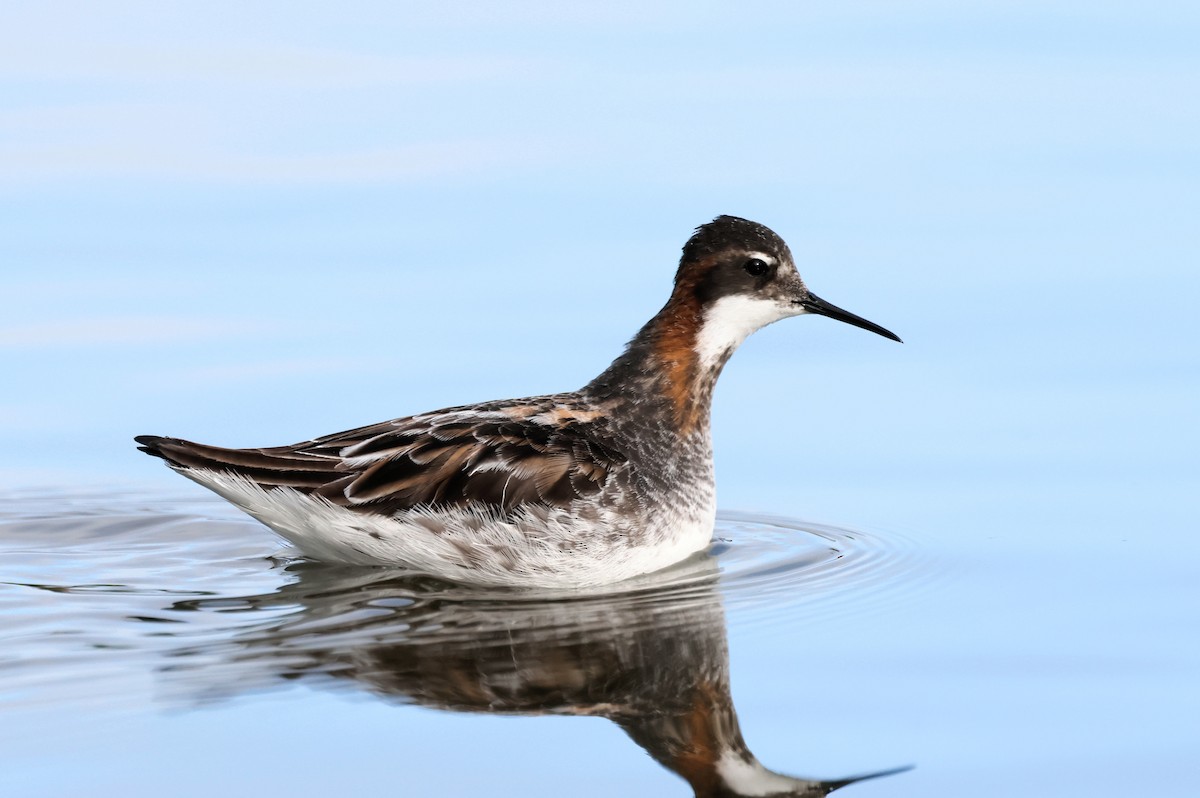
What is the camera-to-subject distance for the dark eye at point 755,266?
11.0 metres

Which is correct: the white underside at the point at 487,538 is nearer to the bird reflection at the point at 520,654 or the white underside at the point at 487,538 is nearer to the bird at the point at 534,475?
the bird at the point at 534,475

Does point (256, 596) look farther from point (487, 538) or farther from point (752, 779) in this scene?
point (752, 779)

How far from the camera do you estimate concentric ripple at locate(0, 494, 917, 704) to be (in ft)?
29.3

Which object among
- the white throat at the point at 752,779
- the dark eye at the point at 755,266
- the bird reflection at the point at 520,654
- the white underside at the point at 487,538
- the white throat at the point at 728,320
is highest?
the dark eye at the point at 755,266

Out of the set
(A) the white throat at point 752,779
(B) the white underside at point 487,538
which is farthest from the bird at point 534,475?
(A) the white throat at point 752,779

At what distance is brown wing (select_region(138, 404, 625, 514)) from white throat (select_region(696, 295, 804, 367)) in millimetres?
905

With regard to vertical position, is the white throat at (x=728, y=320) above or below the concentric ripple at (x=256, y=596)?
above

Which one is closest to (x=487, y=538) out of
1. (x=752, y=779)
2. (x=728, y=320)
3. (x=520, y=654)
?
(x=520, y=654)

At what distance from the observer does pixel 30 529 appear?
37.5 ft

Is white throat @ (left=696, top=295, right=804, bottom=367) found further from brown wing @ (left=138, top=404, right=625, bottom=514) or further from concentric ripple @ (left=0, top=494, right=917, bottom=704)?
concentric ripple @ (left=0, top=494, right=917, bottom=704)

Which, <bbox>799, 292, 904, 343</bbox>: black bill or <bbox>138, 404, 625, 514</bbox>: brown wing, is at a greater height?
<bbox>799, 292, 904, 343</bbox>: black bill

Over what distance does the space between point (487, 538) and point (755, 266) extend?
2.33 metres

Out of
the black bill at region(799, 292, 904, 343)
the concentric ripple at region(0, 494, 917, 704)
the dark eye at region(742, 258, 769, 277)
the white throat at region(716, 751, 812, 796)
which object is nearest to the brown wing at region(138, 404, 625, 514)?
the concentric ripple at region(0, 494, 917, 704)

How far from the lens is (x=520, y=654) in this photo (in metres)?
8.98
